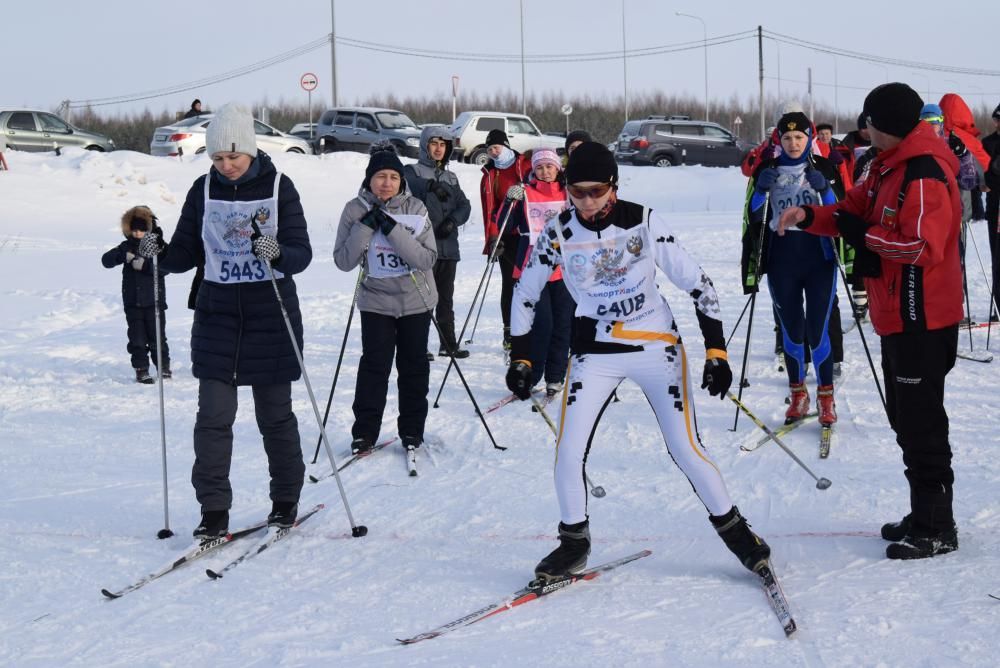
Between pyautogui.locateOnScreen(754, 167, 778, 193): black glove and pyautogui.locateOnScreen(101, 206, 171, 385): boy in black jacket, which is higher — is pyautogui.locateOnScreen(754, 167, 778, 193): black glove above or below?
above

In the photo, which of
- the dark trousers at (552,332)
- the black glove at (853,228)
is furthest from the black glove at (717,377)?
the dark trousers at (552,332)

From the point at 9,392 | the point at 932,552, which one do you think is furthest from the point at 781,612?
the point at 9,392

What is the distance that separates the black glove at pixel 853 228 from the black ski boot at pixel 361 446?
311cm

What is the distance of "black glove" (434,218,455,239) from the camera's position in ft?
28.2

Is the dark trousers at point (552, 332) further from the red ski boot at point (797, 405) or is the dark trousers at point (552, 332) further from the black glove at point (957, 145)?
the black glove at point (957, 145)

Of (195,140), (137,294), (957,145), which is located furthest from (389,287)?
(195,140)

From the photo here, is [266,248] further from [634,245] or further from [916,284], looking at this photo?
[916,284]

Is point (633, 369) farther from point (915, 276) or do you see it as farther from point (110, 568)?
point (110, 568)

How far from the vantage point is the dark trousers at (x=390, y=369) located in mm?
6359

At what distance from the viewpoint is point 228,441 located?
499cm

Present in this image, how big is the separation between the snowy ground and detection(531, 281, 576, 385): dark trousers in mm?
430

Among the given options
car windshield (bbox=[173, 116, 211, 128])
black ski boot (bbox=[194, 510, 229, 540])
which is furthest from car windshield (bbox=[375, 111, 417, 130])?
black ski boot (bbox=[194, 510, 229, 540])

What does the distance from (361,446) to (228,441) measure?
5.08ft

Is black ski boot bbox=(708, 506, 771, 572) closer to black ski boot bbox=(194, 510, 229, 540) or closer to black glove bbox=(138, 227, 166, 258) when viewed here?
black ski boot bbox=(194, 510, 229, 540)
